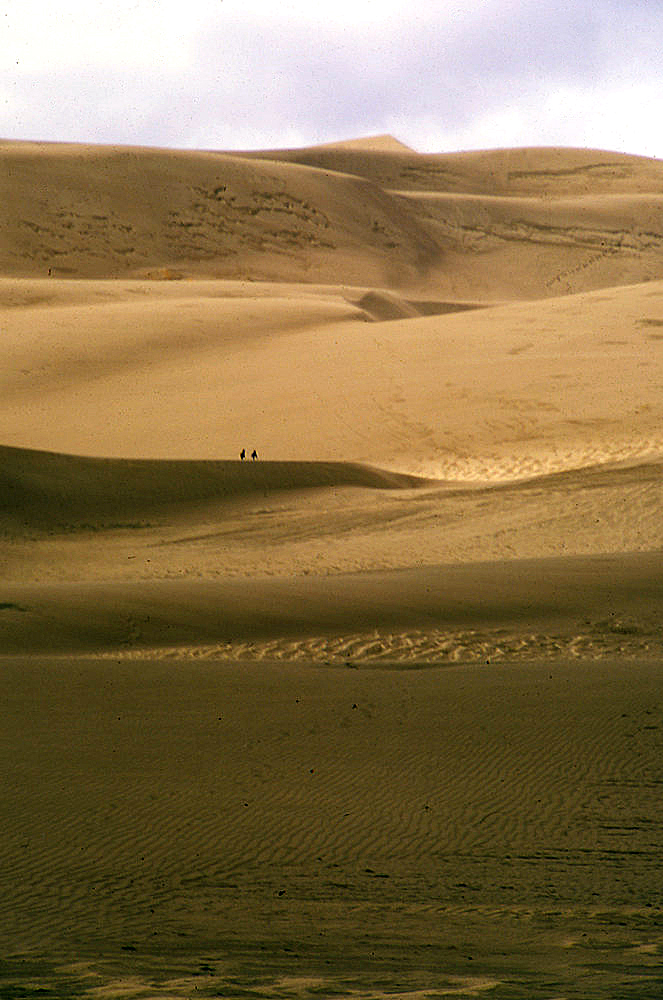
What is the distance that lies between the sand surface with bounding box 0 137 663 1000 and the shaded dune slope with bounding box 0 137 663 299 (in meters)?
13.1

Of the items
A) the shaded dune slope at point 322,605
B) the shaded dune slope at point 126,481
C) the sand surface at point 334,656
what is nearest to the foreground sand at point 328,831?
the sand surface at point 334,656

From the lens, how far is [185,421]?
59.0 feet

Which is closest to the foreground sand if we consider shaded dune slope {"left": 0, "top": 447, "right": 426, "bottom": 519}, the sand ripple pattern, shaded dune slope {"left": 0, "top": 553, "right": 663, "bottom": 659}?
the sand ripple pattern

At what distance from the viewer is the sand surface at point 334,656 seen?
3508 millimetres

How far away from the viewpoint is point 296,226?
138ft

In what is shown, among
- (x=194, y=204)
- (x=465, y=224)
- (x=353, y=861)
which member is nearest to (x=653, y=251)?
(x=465, y=224)

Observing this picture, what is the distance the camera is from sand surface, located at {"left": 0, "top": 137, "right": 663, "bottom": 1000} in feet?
11.5

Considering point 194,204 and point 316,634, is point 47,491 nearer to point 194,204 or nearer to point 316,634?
point 316,634

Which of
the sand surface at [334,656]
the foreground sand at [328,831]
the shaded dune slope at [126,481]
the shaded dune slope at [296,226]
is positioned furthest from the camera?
the shaded dune slope at [296,226]

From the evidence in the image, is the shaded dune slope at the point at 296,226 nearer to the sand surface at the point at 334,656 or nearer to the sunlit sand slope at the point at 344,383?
the sunlit sand slope at the point at 344,383

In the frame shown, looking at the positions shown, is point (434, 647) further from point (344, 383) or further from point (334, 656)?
point (344, 383)

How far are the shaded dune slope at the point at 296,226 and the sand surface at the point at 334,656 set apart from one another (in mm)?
13104

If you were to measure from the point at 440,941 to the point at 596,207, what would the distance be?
165ft

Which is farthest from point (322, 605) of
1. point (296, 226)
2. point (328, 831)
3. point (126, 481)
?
point (296, 226)
